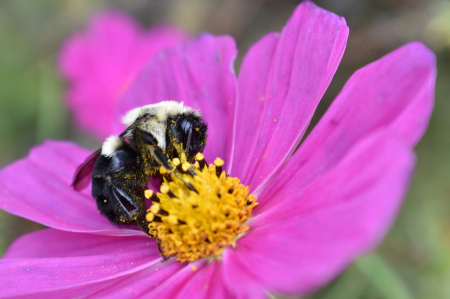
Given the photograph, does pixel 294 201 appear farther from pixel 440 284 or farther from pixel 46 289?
pixel 440 284

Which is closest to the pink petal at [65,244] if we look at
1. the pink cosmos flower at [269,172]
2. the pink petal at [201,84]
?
the pink cosmos flower at [269,172]

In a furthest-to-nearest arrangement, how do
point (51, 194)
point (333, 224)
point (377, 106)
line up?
point (51, 194) → point (377, 106) → point (333, 224)

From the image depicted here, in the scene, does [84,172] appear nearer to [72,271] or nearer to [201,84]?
[72,271]

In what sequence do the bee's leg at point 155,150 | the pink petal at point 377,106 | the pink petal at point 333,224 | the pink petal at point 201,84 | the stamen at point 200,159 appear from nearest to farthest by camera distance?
the pink petal at point 333,224
the pink petal at point 377,106
the bee's leg at point 155,150
the stamen at point 200,159
the pink petal at point 201,84

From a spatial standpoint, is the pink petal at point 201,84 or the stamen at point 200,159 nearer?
the stamen at point 200,159

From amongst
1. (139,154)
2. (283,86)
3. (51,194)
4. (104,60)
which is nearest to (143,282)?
(139,154)

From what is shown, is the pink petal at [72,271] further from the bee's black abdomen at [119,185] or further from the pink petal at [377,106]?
the pink petal at [377,106]
